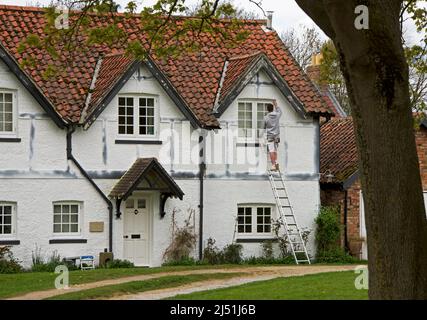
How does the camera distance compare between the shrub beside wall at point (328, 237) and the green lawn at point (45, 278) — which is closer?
the green lawn at point (45, 278)

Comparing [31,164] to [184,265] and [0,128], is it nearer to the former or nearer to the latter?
[0,128]

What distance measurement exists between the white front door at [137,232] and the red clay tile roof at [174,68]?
3143mm

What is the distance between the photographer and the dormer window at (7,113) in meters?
30.5

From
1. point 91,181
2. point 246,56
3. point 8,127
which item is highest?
point 246,56

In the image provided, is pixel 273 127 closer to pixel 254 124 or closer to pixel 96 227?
pixel 254 124

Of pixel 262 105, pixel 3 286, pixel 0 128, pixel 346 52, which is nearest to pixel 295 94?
pixel 262 105

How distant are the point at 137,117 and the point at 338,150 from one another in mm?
7890

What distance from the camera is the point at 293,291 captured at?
21141 millimetres

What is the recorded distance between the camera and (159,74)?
31.9 metres

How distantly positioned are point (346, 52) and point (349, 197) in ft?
69.0

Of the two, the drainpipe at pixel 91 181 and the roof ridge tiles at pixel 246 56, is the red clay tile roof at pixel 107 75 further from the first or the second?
the roof ridge tiles at pixel 246 56

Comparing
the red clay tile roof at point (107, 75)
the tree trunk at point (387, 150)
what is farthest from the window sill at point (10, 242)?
the tree trunk at point (387, 150)

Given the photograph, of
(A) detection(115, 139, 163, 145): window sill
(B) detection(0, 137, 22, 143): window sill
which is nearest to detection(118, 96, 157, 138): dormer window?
(A) detection(115, 139, 163, 145): window sill

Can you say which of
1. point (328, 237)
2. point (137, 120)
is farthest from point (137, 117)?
point (328, 237)
